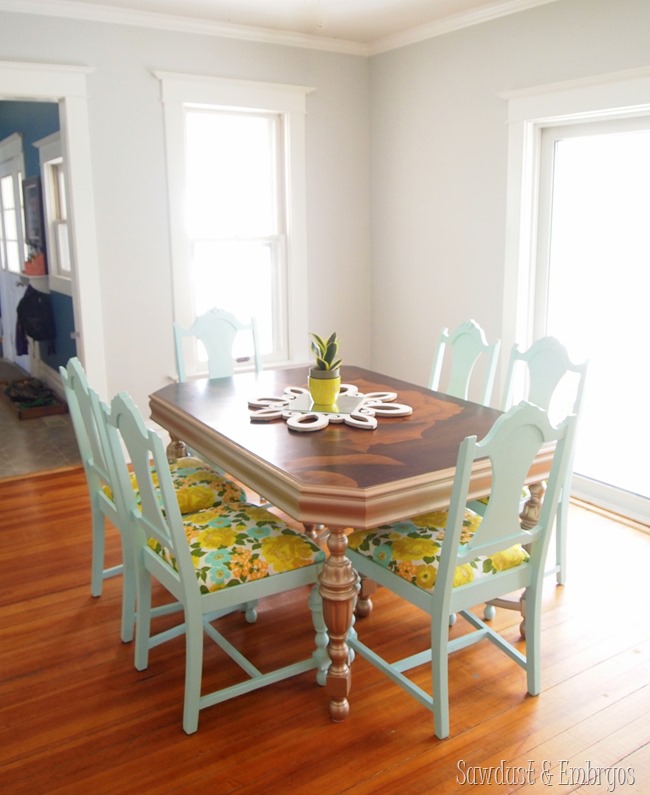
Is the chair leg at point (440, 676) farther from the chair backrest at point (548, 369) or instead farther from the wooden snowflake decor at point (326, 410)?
the chair backrest at point (548, 369)

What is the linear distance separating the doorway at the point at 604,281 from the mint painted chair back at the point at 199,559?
6.16ft

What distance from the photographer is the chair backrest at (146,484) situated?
6.84ft

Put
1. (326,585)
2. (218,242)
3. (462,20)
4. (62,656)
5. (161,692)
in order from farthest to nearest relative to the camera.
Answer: (218,242) < (462,20) < (62,656) < (161,692) < (326,585)

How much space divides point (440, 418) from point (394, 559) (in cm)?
68

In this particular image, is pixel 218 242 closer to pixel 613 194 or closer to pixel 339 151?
pixel 339 151

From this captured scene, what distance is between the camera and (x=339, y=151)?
496 cm

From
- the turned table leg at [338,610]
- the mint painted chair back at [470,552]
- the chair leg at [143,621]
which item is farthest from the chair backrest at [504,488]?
the chair leg at [143,621]

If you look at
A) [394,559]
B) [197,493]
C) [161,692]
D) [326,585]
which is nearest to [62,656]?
[161,692]

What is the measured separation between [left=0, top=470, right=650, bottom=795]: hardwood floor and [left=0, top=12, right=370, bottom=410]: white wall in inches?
71.1

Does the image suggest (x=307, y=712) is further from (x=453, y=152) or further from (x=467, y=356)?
(x=453, y=152)

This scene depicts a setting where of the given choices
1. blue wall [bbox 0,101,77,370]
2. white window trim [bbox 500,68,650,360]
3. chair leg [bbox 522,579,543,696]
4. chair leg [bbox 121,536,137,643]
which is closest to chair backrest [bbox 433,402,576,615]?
chair leg [bbox 522,579,543,696]

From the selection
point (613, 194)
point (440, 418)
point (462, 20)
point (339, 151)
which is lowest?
point (440, 418)

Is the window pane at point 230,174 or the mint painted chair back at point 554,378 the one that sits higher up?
the window pane at point 230,174

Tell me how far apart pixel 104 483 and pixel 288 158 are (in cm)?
273
